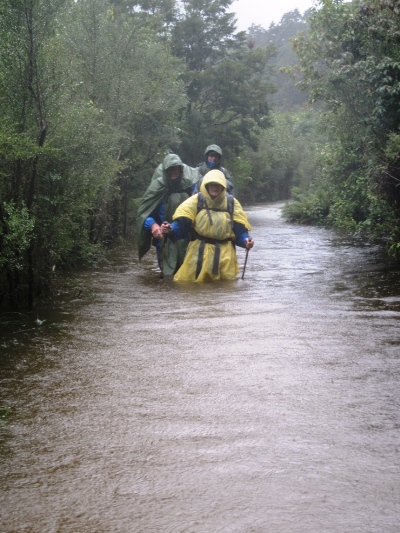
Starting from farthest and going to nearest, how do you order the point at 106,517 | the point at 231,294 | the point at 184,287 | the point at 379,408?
the point at 184,287 < the point at 231,294 < the point at 379,408 < the point at 106,517

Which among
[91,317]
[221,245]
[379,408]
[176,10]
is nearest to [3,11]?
[91,317]

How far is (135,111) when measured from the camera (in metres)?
18.8

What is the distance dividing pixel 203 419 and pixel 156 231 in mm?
6837

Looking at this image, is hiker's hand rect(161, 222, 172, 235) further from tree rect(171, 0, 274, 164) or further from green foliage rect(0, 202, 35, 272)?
tree rect(171, 0, 274, 164)

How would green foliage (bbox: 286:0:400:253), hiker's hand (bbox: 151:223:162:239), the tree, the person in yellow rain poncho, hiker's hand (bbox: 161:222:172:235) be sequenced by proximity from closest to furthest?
the person in yellow rain poncho < hiker's hand (bbox: 161:222:172:235) < hiker's hand (bbox: 151:223:162:239) < green foliage (bbox: 286:0:400:253) < the tree

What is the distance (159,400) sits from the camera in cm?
484

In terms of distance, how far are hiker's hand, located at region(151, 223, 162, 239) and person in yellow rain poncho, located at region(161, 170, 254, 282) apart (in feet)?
1.36

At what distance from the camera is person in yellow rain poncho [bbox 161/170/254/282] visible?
10156 mm

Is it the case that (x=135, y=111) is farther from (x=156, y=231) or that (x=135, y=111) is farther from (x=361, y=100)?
(x=156, y=231)

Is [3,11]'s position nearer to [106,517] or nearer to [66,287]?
[66,287]

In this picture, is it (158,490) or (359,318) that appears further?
Answer: (359,318)

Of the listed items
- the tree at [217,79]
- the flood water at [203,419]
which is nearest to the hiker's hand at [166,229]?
the flood water at [203,419]

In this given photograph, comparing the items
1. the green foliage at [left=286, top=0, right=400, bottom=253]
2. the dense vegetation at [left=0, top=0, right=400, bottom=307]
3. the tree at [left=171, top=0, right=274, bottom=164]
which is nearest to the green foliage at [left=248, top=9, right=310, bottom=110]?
the tree at [left=171, top=0, right=274, bottom=164]

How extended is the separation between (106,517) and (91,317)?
4699 mm
